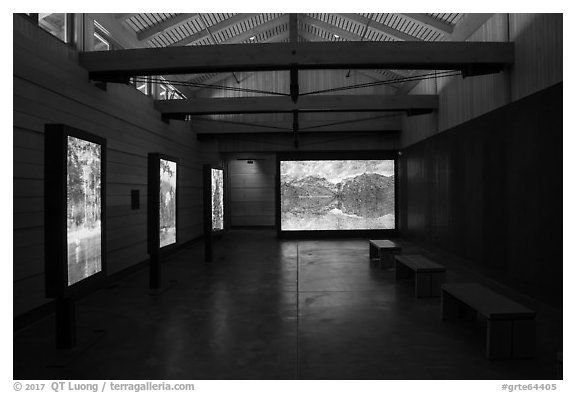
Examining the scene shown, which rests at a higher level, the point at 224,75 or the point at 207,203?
the point at 224,75

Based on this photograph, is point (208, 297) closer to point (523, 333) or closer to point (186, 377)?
point (186, 377)

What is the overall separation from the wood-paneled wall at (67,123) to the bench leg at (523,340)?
548cm

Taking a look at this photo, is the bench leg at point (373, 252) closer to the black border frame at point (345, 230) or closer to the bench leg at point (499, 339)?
the black border frame at point (345, 230)

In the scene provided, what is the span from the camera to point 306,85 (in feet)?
48.3

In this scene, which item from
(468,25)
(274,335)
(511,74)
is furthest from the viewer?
(468,25)

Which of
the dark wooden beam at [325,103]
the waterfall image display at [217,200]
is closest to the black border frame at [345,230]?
the waterfall image display at [217,200]

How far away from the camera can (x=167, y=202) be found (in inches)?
301

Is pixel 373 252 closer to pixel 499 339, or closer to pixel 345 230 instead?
pixel 345 230

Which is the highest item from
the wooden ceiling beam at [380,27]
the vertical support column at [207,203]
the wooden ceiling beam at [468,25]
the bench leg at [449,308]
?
the wooden ceiling beam at [380,27]

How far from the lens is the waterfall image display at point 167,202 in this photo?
24.2 ft

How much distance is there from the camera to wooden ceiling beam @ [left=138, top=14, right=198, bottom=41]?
8.82 meters

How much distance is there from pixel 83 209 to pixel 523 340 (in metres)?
4.60

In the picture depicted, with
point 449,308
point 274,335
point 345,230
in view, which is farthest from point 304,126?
point 274,335

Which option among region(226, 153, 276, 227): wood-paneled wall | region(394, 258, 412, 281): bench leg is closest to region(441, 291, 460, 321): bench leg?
region(394, 258, 412, 281): bench leg
